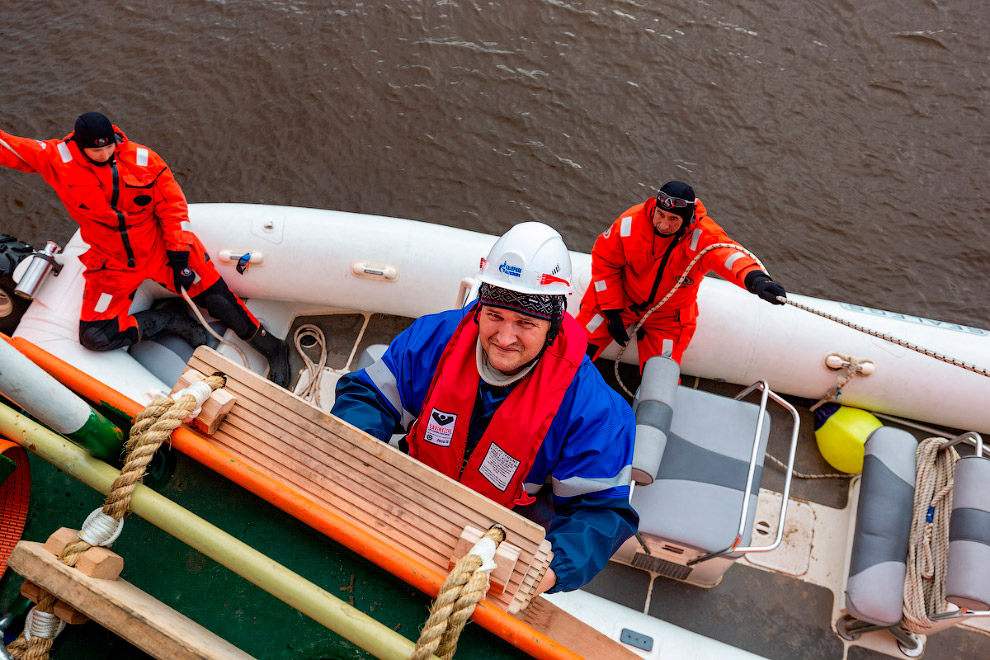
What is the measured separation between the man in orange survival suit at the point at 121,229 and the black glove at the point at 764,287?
7.22 feet

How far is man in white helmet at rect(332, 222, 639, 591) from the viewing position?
4.73 feet

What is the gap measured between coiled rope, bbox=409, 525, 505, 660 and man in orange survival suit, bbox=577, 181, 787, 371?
1789 mm

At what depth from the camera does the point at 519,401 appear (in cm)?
149

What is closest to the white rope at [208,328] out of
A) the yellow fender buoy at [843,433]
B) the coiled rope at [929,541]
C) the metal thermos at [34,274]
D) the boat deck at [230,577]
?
the metal thermos at [34,274]

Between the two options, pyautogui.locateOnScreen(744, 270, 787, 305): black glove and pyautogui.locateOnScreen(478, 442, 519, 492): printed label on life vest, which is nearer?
pyautogui.locateOnScreen(478, 442, 519, 492): printed label on life vest

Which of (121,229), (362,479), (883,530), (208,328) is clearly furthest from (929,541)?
(121,229)

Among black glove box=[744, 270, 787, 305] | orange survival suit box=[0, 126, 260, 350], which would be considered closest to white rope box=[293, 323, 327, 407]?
orange survival suit box=[0, 126, 260, 350]

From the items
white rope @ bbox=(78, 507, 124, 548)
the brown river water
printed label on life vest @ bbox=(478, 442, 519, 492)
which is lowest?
white rope @ bbox=(78, 507, 124, 548)

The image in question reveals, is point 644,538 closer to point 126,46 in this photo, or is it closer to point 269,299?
point 269,299

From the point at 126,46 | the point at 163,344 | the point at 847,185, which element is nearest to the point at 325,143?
the point at 126,46

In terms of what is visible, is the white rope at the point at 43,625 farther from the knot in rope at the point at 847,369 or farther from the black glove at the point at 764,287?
the knot in rope at the point at 847,369

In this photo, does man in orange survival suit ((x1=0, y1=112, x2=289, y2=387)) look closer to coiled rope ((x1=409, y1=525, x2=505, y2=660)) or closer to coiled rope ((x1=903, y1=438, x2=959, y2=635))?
coiled rope ((x1=409, y1=525, x2=505, y2=660))

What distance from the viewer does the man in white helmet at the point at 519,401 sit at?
1.44 metres

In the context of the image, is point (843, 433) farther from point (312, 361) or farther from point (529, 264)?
point (312, 361)
